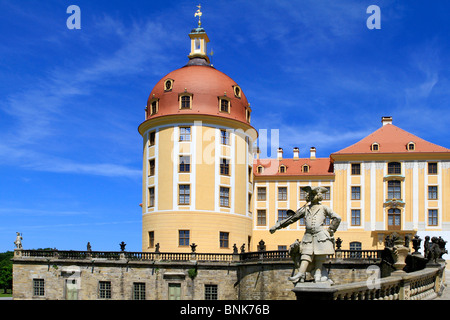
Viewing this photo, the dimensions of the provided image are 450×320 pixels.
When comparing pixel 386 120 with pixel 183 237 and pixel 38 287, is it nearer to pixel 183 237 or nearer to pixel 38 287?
pixel 183 237

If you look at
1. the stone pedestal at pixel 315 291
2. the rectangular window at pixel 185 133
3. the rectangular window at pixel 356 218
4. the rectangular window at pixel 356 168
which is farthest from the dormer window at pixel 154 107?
the stone pedestal at pixel 315 291

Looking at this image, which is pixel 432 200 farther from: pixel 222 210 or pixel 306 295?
pixel 306 295

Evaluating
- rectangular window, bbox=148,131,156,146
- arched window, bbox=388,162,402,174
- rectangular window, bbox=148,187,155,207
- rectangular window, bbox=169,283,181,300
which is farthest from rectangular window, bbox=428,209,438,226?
rectangular window, bbox=148,131,156,146

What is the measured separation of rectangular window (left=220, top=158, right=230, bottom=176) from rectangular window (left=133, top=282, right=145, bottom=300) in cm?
1116

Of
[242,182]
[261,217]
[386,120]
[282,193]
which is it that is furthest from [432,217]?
[242,182]

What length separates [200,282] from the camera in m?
36.8

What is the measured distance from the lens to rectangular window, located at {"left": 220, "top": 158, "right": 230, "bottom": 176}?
143 feet

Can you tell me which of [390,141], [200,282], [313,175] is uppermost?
[390,141]

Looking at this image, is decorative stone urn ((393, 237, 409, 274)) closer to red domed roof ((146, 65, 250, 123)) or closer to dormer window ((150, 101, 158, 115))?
red domed roof ((146, 65, 250, 123))

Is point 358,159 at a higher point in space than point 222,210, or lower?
higher

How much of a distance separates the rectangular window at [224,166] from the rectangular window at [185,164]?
104 inches

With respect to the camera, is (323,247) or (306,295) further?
(323,247)
